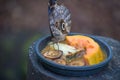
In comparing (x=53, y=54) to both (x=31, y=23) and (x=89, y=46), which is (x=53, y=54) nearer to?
(x=89, y=46)

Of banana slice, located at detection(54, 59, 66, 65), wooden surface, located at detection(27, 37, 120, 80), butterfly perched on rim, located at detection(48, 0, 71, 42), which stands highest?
butterfly perched on rim, located at detection(48, 0, 71, 42)

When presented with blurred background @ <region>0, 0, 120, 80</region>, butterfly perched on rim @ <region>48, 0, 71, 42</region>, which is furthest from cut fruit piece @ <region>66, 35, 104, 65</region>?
blurred background @ <region>0, 0, 120, 80</region>

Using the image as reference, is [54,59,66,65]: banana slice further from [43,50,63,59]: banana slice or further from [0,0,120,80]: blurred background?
[0,0,120,80]: blurred background

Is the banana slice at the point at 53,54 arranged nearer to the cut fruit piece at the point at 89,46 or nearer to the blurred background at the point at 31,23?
the cut fruit piece at the point at 89,46

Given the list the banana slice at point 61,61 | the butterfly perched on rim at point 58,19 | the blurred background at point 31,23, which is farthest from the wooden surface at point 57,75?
the blurred background at point 31,23

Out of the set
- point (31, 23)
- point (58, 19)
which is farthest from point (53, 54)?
→ point (31, 23)

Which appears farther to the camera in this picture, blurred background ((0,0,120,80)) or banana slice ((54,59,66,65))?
blurred background ((0,0,120,80))

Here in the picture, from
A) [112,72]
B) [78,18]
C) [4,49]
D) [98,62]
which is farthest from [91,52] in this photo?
[78,18]
